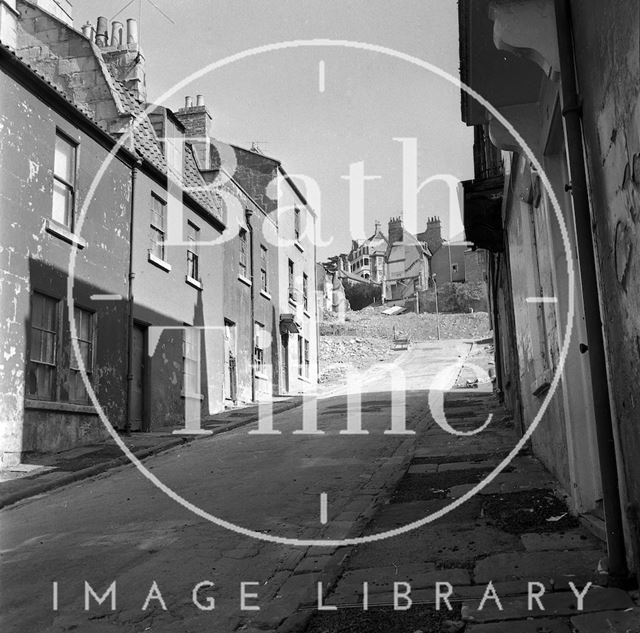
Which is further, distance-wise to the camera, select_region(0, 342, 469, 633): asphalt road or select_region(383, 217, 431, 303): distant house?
select_region(383, 217, 431, 303): distant house

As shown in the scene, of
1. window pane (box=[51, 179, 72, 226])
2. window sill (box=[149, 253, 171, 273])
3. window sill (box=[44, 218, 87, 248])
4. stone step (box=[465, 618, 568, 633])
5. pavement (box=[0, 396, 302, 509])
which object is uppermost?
window pane (box=[51, 179, 72, 226])

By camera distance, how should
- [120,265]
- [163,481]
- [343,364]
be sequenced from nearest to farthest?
[163,481], [120,265], [343,364]

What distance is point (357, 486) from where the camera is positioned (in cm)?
871

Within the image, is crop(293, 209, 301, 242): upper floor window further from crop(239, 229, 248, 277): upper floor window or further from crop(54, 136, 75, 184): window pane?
crop(54, 136, 75, 184): window pane

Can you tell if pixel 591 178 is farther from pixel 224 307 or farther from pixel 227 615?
pixel 224 307

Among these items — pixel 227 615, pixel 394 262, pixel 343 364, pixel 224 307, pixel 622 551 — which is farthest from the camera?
pixel 394 262

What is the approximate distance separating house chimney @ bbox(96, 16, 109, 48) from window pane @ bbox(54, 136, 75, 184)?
28.0ft

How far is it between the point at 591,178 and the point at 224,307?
17.8 m

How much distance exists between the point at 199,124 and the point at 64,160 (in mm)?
10455

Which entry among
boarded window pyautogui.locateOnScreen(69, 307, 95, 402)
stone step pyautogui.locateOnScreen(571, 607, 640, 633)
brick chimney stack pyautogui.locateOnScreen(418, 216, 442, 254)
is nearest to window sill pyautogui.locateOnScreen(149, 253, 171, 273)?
boarded window pyautogui.locateOnScreen(69, 307, 95, 402)

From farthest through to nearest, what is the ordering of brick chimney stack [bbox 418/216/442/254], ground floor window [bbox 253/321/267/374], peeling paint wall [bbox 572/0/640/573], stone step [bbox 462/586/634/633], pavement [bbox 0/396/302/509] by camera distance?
brick chimney stack [bbox 418/216/442/254]
ground floor window [bbox 253/321/267/374]
pavement [bbox 0/396/302/509]
stone step [bbox 462/586/634/633]
peeling paint wall [bbox 572/0/640/573]

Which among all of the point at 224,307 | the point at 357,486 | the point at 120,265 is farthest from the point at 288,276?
the point at 357,486

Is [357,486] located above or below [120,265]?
below

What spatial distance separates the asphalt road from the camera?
4777 millimetres
